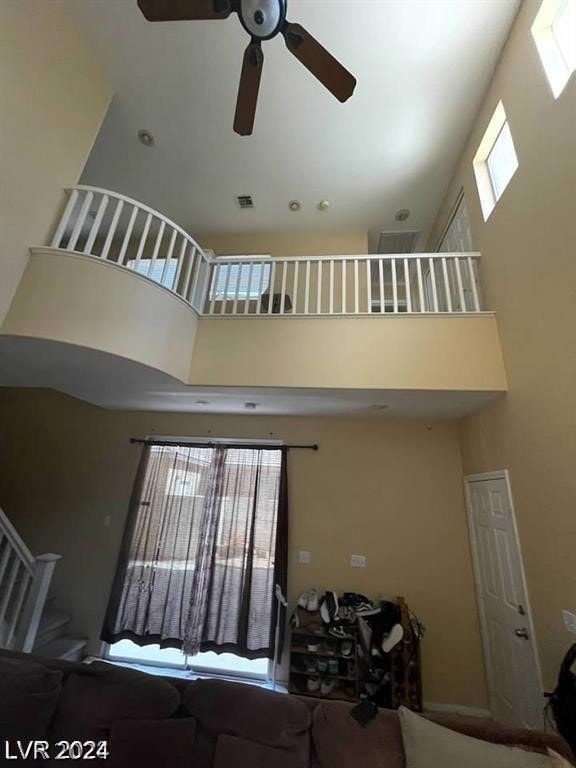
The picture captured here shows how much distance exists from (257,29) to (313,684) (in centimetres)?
486

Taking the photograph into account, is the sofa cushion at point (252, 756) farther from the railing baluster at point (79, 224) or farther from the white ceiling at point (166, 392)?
the railing baluster at point (79, 224)

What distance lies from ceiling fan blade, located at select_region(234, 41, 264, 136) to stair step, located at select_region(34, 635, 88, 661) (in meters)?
4.94

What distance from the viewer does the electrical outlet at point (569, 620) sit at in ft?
6.25

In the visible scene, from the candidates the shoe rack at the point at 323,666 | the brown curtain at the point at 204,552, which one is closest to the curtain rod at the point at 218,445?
the brown curtain at the point at 204,552

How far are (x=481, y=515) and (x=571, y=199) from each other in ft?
9.05

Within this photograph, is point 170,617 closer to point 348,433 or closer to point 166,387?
point 166,387

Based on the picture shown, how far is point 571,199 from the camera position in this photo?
1.96 metres

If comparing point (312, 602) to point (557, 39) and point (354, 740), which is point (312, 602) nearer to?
point (354, 740)

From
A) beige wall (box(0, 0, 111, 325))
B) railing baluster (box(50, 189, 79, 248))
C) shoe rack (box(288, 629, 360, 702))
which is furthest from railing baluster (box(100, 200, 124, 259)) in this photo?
shoe rack (box(288, 629, 360, 702))

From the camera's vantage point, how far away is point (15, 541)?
9.55 feet

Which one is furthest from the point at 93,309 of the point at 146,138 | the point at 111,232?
the point at 146,138

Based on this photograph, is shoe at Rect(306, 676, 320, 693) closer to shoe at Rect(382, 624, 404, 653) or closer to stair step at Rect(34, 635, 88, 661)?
shoe at Rect(382, 624, 404, 653)

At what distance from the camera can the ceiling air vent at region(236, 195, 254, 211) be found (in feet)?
14.7

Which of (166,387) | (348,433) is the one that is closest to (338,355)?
(348,433)
